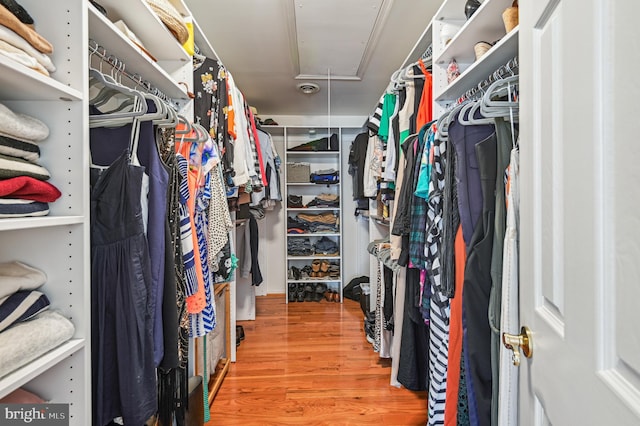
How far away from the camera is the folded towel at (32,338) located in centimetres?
59

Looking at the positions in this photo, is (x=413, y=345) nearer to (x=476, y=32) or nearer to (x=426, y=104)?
(x=426, y=104)

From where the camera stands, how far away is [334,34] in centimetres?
188

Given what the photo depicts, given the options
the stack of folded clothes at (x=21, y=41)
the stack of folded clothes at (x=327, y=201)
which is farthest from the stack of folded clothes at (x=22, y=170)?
the stack of folded clothes at (x=327, y=201)

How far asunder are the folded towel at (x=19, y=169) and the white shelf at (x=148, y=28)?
47 centimetres

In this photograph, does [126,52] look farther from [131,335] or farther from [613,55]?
[613,55]

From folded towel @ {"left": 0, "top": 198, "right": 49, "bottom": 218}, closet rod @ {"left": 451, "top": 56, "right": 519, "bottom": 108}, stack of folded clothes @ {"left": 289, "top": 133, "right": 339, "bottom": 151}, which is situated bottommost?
folded towel @ {"left": 0, "top": 198, "right": 49, "bottom": 218}

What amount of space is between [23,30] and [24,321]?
1.94 ft

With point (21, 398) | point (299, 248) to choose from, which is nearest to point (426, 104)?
point (21, 398)

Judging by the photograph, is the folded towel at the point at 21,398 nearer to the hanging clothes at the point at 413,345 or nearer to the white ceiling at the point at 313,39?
the hanging clothes at the point at 413,345

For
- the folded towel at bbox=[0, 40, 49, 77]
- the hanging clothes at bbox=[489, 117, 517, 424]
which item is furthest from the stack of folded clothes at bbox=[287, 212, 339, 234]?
the folded towel at bbox=[0, 40, 49, 77]

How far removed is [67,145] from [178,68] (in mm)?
865

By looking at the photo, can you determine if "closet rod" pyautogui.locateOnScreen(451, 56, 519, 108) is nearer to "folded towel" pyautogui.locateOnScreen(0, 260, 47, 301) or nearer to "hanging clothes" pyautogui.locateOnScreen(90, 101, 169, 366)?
"hanging clothes" pyautogui.locateOnScreen(90, 101, 169, 366)

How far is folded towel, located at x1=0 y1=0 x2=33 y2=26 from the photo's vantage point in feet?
2.10

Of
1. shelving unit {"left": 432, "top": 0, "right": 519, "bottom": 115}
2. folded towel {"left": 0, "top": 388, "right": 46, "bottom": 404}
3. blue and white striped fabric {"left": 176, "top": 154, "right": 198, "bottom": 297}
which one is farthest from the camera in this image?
blue and white striped fabric {"left": 176, "top": 154, "right": 198, "bottom": 297}
